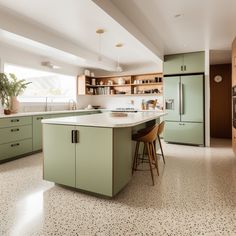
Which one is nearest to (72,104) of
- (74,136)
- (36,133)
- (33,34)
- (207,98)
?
(36,133)

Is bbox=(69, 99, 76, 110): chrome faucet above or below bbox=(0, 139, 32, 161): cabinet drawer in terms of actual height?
above

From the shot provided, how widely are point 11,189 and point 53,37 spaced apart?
269cm

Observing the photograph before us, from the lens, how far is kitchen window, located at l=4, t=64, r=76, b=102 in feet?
15.8

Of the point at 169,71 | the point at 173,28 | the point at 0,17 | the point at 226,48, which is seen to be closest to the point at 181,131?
the point at 169,71

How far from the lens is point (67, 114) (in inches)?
203

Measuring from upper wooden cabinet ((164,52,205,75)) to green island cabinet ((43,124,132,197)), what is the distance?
3.45m

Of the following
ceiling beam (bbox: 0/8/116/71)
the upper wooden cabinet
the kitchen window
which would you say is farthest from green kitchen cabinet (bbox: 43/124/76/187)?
the upper wooden cabinet

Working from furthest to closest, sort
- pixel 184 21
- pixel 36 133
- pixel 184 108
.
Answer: pixel 184 108
pixel 36 133
pixel 184 21

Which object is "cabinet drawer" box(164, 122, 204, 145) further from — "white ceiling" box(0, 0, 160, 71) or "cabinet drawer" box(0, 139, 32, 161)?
"cabinet drawer" box(0, 139, 32, 161)

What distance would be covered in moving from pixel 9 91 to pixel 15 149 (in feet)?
3.78

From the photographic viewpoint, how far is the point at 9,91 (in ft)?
13.1

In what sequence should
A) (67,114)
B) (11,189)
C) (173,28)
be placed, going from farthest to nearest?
1. (67,114)
2. (173,28)
3. (11,189)

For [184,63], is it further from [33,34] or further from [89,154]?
[89,154]

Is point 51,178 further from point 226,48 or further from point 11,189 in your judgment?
point 226,48
